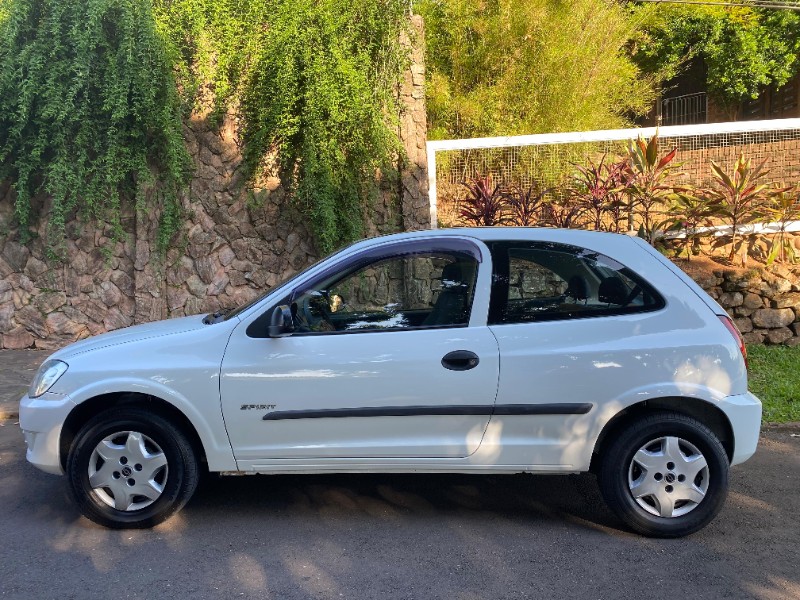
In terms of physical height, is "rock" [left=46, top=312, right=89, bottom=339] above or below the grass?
above

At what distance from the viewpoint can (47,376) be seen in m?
4.30

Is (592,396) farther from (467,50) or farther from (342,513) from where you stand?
(467,50)

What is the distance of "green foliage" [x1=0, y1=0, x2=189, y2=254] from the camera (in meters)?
8.46

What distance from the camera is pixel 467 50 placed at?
1118 cm

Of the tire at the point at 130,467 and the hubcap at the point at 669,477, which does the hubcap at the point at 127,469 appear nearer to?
the tire at the point at 130,467

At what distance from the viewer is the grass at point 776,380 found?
636 cm

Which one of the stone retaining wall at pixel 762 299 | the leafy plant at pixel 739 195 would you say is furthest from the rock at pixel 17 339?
the leafy plant at pixel 739 195

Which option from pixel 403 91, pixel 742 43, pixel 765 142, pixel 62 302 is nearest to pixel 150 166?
pixel 62 302

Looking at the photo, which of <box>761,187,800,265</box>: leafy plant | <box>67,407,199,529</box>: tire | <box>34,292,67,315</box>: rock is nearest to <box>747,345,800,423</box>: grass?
<box>761,187,800,265</box>: leafy plant

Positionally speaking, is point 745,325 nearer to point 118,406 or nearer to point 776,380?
point 776,380

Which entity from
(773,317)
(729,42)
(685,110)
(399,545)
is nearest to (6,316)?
(399,545)

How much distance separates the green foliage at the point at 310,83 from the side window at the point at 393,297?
4.44 m

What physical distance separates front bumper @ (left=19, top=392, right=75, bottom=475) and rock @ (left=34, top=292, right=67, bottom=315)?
5.63m

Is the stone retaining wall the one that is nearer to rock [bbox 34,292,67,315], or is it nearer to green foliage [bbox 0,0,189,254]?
green foliage [bbox 0,0,189,254]
